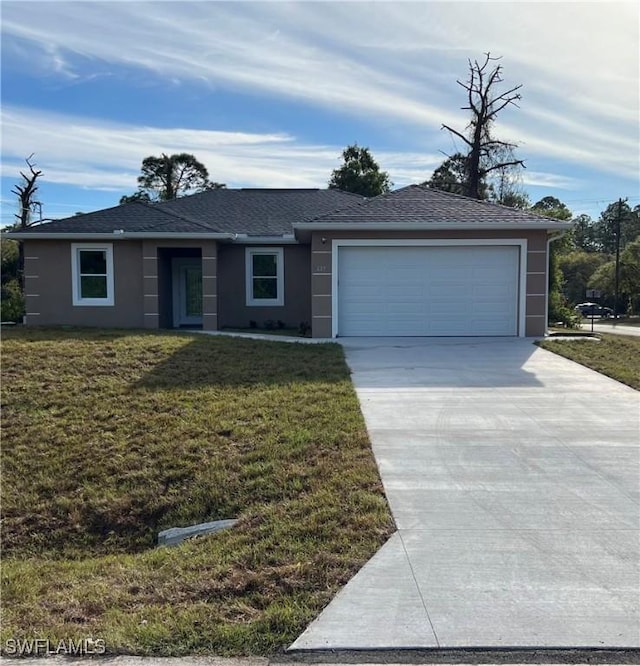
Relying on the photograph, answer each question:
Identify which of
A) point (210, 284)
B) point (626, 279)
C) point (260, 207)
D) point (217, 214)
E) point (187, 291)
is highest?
point (260, 207)

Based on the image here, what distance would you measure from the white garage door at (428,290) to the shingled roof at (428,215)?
2.31ft

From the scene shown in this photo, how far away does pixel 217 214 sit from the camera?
66.2 feet

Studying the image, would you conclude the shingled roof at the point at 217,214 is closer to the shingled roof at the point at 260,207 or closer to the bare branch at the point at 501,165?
the shingled roof at the point at 260,207

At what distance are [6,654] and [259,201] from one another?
19312mm

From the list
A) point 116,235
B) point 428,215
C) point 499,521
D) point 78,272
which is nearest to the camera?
point 499,521

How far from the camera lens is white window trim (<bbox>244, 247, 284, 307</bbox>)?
1845 centimetres

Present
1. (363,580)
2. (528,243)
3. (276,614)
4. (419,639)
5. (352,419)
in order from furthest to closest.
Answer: (528,243) → (352,419) → (363,580) → (276,614) → (419,639)

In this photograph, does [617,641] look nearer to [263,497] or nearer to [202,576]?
[202,576]

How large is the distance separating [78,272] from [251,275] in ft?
16.0

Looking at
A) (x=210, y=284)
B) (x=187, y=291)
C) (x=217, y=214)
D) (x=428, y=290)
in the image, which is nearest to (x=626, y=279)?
(x=217, y=214)

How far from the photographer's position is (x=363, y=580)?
3971 mm

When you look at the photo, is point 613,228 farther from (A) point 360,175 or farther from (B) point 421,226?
(B) point 421,226

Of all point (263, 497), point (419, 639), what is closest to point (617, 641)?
point (419, 639)

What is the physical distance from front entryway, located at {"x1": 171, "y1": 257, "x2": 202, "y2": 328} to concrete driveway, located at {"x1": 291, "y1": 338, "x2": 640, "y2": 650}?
1091 cm
